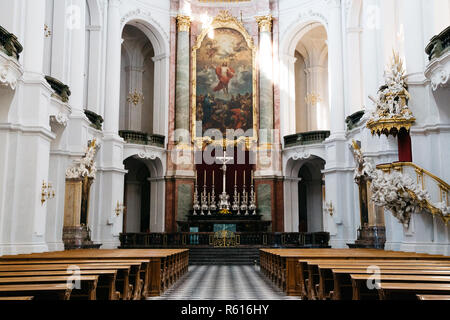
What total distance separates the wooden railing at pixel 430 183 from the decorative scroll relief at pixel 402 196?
0.02m

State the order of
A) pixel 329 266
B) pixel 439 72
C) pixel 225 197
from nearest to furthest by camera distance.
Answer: pixel 329 266 → pixel 439 72 → pixel 225 197

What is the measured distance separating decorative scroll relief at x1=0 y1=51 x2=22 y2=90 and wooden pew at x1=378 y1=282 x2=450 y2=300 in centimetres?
898

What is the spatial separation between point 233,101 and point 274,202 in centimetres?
566

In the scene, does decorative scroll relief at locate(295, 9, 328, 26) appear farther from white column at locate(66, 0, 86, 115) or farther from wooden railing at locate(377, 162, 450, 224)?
wooden railing at locate(377, 162, 450, 224)

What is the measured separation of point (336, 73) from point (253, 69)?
5.38m

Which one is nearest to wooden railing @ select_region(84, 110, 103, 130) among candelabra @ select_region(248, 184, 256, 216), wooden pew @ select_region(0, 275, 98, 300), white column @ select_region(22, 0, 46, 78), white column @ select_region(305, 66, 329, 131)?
white column @ select_region(22, 0, 46, 78)

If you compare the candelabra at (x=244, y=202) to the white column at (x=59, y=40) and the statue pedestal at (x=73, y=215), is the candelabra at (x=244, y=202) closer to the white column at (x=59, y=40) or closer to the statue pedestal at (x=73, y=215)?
the statue pedestal at (x=73, y=215)

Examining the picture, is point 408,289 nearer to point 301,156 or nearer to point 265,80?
point 301,156

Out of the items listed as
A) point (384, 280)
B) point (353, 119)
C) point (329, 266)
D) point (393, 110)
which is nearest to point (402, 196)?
point (393, 110)

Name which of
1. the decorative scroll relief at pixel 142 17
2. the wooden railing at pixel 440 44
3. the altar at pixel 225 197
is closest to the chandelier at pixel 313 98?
the altar at pixel 225 197

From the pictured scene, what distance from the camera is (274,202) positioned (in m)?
24.4

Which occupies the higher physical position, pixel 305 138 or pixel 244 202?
pixel 305 138

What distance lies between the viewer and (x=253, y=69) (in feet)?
84.7
